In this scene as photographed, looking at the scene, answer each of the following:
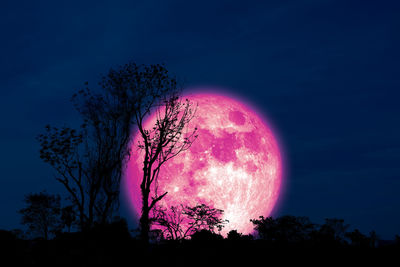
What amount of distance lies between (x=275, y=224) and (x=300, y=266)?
18.4 m

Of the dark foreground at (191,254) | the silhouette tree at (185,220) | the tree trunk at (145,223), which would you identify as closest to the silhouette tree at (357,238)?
the dark foreground at (191,254)

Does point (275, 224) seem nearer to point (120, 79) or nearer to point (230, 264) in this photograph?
point (230, 264)

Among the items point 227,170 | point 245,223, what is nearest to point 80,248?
point 227,170

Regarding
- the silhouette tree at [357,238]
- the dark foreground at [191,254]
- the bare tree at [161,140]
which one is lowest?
the dark foreground at [191,254]

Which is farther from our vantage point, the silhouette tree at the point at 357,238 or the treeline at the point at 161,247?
the silhouette tree at the point at 357,238

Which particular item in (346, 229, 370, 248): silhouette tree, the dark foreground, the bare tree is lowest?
the dark foreground

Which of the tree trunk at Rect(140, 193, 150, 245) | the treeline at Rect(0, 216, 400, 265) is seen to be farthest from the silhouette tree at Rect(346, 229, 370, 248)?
the tree trunk at Rect(140, 193, 150, 245)

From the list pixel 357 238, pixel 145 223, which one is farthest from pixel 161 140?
pixel 357 238

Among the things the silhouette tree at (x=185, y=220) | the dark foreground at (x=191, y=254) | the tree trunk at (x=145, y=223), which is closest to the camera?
the dark foreground at (x=191, y=254)

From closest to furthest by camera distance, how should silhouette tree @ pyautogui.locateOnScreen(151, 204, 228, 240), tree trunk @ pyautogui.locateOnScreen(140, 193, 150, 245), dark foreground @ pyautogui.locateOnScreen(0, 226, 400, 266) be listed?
dark foreground @ pyautogui.locateOnScreen(0, 226, 400, 266)
tree trunk @ pyautogui.locateOnScreen(140, 193, 150, 245)
silhouette tree @ pyautogui.locateOnScreen(151, 204, 228, 240)

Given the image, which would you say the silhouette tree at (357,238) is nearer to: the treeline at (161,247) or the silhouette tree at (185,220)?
the treeline at (161,247)

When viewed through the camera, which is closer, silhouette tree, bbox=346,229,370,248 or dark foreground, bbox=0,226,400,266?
dark foreground, bbox=0,226,400,266

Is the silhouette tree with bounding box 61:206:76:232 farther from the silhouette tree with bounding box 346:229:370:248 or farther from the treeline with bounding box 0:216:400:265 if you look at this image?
the silhouette tree with bounding box 346:229:370:248

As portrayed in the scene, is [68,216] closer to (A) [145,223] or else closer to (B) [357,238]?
(A) [145,223]
